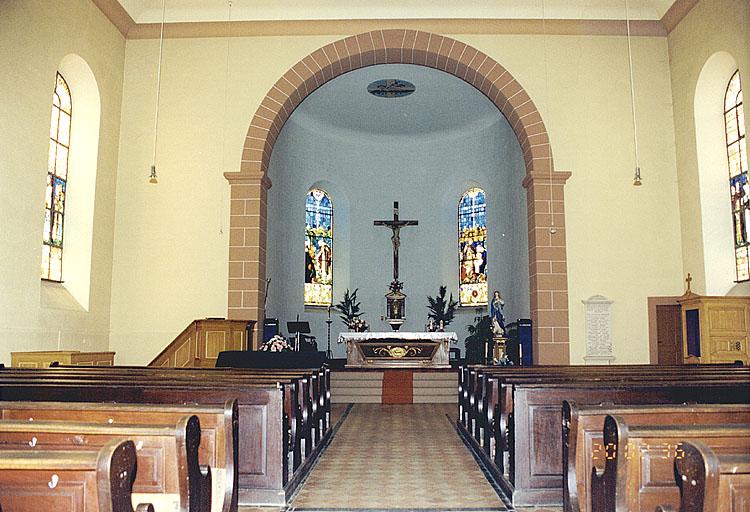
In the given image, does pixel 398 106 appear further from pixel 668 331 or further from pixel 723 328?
pixel 723 328

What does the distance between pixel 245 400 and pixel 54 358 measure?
5.62 meters

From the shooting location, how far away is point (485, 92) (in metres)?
12.1

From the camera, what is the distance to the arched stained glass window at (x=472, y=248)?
60.5ft

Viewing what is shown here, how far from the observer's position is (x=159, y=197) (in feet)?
38.1

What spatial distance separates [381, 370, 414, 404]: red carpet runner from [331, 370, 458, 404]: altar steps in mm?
53

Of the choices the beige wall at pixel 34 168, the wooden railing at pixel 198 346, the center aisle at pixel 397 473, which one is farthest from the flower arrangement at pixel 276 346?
the beige wall at pixel 34 168

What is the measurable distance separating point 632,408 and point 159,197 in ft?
32.0

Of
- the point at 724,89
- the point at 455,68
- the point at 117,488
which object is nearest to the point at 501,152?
the point at 455,68

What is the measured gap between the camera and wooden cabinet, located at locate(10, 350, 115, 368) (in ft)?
27.9

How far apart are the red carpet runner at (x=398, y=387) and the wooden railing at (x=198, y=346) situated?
2635 millimetres

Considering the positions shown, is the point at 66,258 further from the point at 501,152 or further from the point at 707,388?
the point at 501,152

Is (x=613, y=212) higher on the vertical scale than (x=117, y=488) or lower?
higher

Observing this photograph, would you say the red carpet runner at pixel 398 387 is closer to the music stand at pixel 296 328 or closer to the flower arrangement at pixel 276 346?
the flower arrangement at pixel 276 346

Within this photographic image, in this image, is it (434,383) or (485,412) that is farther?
(434,383)
